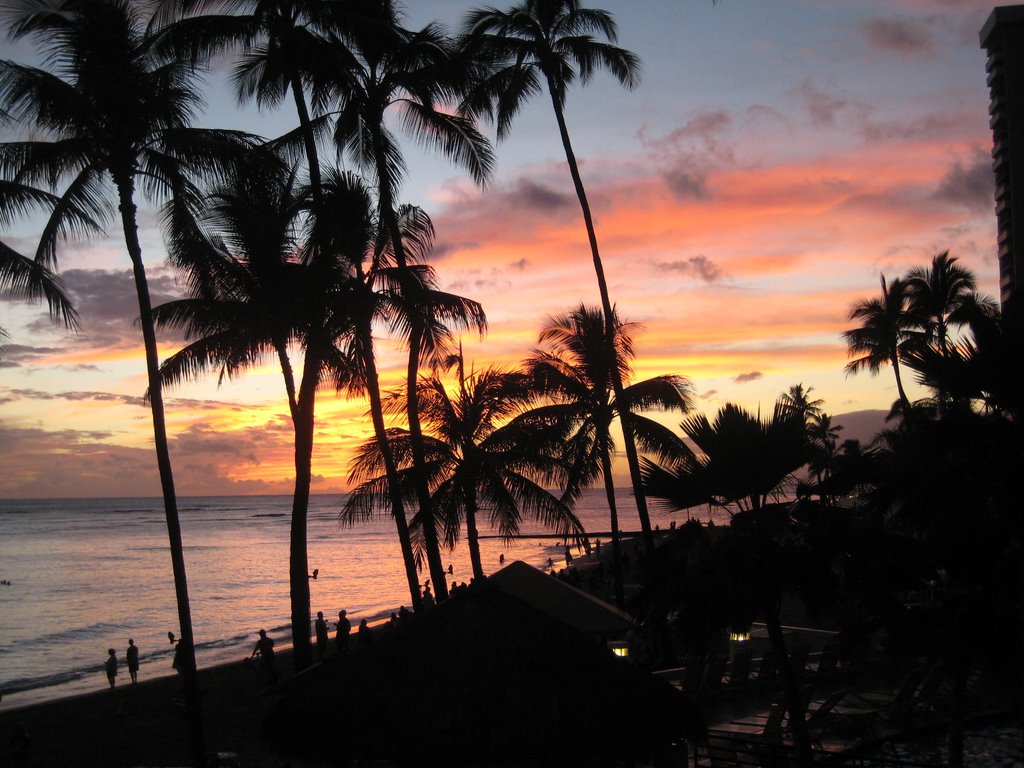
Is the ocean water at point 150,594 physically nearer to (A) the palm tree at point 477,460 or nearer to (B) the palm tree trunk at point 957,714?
(A) the palm tree at point 477,460

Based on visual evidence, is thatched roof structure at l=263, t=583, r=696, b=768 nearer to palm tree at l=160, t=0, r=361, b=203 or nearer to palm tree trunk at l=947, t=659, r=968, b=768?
palm tree trunk at l=947, t=659, r=968, b=768

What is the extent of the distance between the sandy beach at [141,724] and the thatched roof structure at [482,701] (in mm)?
6998

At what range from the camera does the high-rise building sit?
18750mm

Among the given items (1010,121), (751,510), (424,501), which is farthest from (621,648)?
(1010,121)

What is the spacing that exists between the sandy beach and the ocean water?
139 inches

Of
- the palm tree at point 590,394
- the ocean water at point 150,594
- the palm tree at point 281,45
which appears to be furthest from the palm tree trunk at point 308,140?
the ocean water at point 150,594

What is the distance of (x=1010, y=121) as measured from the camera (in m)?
19.2

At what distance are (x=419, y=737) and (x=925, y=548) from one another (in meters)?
5.78

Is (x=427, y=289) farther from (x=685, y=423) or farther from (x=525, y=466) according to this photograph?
(x=685, y=423)

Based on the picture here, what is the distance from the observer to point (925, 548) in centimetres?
940

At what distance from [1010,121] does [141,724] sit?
23.1m

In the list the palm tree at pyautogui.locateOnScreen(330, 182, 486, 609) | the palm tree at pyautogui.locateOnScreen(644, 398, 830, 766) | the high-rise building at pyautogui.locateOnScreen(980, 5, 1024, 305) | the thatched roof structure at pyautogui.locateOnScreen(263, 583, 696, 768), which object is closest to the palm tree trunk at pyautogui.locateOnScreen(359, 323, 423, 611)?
the palm tree at pyautogui.locateOnScreen(330, 182, 486, 609)

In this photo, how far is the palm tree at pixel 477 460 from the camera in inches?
851

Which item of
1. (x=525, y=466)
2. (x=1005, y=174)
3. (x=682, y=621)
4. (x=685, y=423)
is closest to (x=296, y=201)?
(x=525, y=466)
